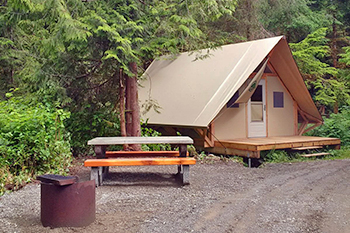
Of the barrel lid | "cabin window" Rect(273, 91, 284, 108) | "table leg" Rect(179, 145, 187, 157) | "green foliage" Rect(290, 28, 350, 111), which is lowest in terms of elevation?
the barrel lid

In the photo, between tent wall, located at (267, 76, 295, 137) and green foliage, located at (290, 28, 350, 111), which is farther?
green foliage, located at (290, 28, 350, 111)

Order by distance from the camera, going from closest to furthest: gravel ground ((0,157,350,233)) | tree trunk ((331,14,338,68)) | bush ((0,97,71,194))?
gravel ground ((0,157,350,233)) < bush ((0,97,71,194)) < tree trunk ((331,14,338,68))

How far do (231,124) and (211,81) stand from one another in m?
1.26

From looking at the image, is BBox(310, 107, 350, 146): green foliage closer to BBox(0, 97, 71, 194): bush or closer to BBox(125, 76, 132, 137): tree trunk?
BBox(125, 76, 132, 137): tree trunk

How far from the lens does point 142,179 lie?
5855mm

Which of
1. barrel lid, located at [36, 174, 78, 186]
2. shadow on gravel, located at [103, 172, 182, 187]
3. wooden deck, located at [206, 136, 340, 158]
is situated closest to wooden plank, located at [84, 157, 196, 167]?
shadow on gravel, located at [103, 172, 182, 187]

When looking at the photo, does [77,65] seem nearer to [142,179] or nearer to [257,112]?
[142,179]

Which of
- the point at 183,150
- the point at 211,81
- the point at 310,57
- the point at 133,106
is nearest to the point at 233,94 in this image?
the point at 211,81

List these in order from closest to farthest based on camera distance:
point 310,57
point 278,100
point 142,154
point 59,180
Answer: point 59,180
point 142,154
point 278,100
point 310,57

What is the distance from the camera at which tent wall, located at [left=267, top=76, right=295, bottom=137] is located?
1030 cm

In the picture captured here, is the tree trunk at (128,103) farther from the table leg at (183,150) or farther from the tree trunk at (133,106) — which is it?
the table leg at (183,150)

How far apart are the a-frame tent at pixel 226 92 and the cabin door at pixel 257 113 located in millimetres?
40

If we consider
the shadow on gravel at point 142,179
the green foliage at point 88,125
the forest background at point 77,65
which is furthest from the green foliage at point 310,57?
the shadow on gravel at point 142,179

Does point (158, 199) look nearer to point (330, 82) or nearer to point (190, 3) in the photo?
point (190, 3)
